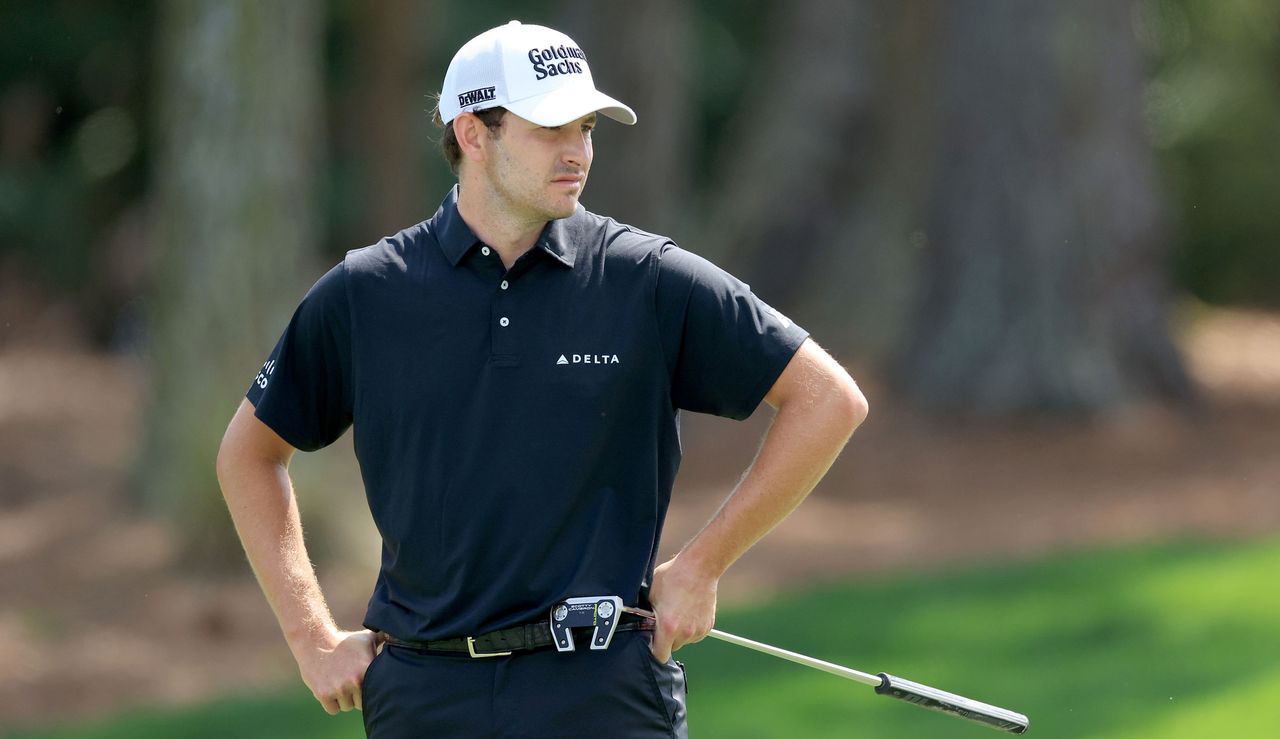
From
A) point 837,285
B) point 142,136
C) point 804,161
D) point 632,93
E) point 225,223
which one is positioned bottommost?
point 225,223

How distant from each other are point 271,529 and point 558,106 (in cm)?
112

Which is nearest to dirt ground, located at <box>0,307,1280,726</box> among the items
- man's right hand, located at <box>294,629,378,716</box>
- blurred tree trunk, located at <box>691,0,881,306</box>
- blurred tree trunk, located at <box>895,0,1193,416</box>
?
blurred tree trunk, located at <box>895,0,1193,416</box>

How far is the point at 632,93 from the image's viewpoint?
1627 centimetres

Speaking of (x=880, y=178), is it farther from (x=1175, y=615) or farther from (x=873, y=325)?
(x=1175, y=615)

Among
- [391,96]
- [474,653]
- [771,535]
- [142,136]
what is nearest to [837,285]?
[391,96]

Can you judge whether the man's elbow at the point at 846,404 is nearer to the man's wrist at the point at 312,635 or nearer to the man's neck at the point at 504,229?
the man's neck at the point at 504,229

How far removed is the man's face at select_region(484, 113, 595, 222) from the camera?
145 inches

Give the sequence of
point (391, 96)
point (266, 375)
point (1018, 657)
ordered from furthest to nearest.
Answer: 1. point (391, 96)
2. point (1018, 657)
3. point (266, 375)

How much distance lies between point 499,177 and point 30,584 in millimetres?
8777

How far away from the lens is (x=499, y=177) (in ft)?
12.3

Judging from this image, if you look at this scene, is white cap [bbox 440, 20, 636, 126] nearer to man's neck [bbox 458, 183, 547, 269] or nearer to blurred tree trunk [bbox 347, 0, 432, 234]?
man's neck [bbox 458, 183, 547, 269]

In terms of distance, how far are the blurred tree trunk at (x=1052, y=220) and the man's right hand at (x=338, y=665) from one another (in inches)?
436

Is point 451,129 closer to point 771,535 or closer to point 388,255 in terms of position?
point 388,255

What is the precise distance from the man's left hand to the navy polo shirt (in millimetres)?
57
